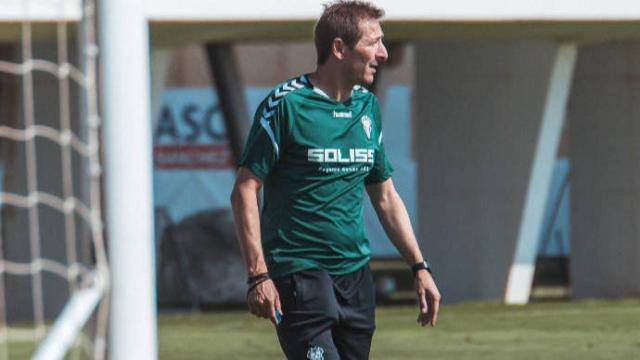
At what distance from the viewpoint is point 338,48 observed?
258 inches

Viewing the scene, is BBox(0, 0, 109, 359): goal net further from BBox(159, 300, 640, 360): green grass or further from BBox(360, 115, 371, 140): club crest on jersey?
BBox(360, 115, 371, 140): club crest on jersey

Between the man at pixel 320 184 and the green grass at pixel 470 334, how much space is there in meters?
6.60

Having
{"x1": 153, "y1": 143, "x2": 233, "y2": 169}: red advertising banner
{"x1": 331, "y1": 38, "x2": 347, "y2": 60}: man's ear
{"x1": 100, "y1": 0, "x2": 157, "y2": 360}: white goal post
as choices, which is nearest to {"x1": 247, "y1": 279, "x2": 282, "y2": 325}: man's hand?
{"x1": 331, "y1": 38, "x2": 347, "y2": 60}: man's ear

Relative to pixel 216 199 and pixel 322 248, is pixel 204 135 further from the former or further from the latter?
pixel 322 248

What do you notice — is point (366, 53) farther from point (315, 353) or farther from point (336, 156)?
point (315, 353)

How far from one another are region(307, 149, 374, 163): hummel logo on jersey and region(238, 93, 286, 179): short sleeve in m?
0.13

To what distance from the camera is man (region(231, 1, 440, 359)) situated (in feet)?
21.4

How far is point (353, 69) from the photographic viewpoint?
21.5ft

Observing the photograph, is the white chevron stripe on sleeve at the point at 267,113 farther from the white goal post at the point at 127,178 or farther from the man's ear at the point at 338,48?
the white goal post at the point at 127,178

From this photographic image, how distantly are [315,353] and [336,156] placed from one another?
0.73 meters

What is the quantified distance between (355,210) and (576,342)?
8060 millimetres

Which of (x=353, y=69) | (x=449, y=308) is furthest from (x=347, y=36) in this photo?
(x=449, y=308)

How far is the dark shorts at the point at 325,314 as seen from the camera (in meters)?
6.58

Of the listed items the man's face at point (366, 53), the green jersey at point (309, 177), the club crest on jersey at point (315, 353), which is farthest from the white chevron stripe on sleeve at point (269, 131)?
the club crest on jersey at point (315, 353)
